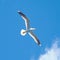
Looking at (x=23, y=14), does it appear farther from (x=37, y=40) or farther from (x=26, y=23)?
(x=37, y=40)

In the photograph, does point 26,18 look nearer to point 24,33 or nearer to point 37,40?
point 24,33

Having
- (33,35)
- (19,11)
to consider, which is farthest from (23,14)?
(33,35)

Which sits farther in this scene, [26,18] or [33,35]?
[33,35]

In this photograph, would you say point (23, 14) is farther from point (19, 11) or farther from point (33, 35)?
point (33, 35)

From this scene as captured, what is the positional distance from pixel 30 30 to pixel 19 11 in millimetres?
5985

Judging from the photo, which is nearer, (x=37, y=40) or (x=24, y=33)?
(x=24, y=33)

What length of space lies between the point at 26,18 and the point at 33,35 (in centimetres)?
607

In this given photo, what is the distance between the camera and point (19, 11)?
68875mm

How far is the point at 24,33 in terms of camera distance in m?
71.9

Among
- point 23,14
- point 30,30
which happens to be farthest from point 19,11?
point 30,30

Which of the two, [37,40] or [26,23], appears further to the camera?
[37,40]

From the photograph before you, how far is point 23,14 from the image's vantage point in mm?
70188

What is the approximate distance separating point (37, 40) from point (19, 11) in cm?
1014

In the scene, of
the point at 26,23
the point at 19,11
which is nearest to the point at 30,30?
the point at 26,23
